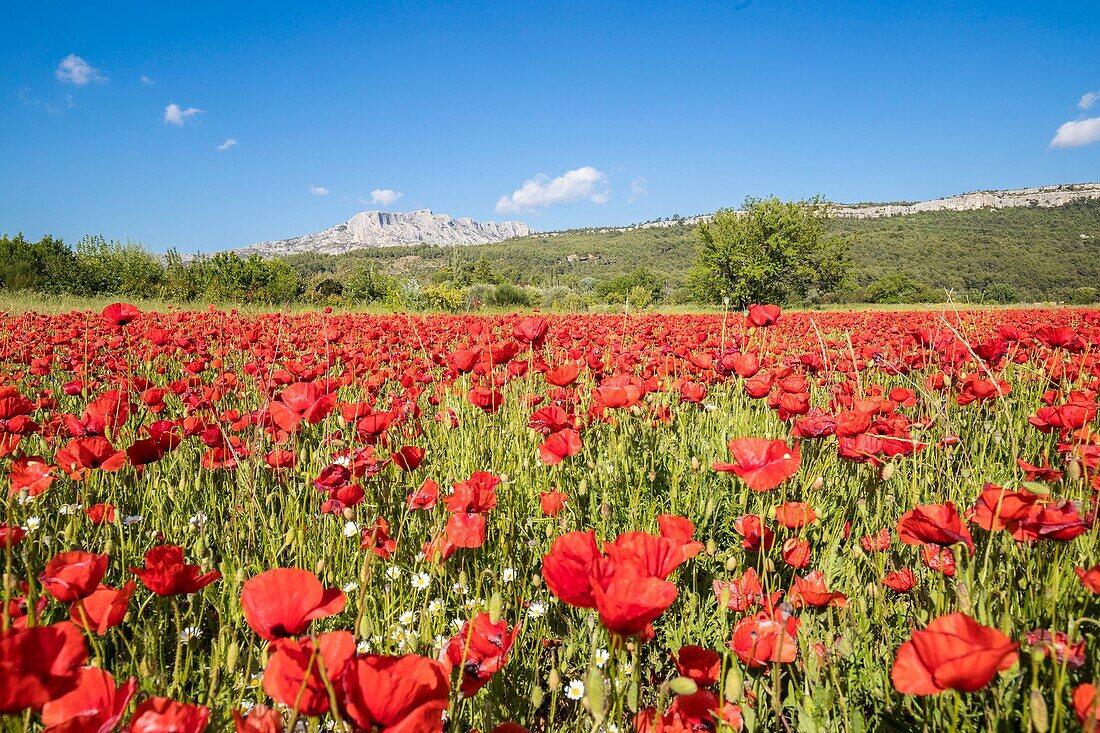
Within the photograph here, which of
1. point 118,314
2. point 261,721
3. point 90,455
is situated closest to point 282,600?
point 261,721

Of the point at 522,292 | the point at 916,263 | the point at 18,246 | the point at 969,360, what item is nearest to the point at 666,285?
the point at 916,263

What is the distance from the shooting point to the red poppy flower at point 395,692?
23.7 inches

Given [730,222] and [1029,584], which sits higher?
[730,222]

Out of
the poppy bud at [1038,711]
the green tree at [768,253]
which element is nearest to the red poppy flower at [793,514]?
the poppy bud at [1038,711]

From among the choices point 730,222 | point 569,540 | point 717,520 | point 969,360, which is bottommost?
point 717,520

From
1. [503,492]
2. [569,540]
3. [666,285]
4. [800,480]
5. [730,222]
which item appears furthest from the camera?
[666,285]

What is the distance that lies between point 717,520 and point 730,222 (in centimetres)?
4730

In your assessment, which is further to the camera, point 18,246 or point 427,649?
point 18,246

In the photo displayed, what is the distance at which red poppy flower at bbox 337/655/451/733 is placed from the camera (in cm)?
60

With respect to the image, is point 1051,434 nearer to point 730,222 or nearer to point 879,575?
point 879,575

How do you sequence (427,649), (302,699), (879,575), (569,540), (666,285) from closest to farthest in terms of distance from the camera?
1. (302,699)
2. (569,540)
3. (427,649)
4. (879,575)
5. (666,285)

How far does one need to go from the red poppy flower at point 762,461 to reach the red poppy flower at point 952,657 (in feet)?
1.95

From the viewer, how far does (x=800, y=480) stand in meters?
2.41

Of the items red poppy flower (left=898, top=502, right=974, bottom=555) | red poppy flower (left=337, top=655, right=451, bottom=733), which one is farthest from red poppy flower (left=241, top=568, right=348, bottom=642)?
red poppy flower (left=898, top=502, right=974, bottom=555)
